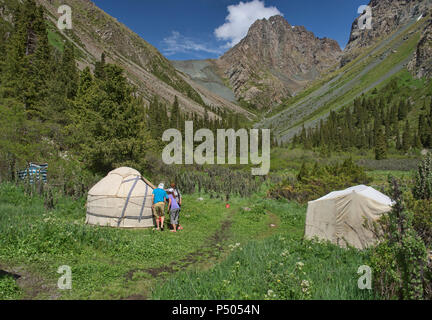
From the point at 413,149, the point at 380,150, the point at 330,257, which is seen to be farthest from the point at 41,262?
the point at 413,149

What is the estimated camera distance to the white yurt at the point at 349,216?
820 centimetres

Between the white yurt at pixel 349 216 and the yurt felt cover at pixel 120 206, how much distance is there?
6882 millimetres

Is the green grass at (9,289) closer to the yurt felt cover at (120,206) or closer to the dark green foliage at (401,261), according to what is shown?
the yurt felt cover at (120,206)

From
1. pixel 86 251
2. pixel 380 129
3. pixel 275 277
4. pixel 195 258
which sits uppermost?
pixel 380 129

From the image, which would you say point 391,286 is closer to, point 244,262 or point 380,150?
point 244,262

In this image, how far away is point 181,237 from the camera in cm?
974

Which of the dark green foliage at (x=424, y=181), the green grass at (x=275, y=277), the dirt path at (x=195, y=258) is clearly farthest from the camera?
the dark green foliage at (x=424, y=181)

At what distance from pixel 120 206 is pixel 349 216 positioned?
29.0 feet

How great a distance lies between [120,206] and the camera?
10.5 metres

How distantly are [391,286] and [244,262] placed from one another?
3.06 meters

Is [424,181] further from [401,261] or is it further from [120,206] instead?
[120,206]

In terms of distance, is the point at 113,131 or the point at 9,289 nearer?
the point at 9,289

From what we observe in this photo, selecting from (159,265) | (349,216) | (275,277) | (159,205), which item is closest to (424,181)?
(349,216)

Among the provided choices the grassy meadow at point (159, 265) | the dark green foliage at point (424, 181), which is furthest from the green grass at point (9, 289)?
the dark green foliage at point (424, 181)
